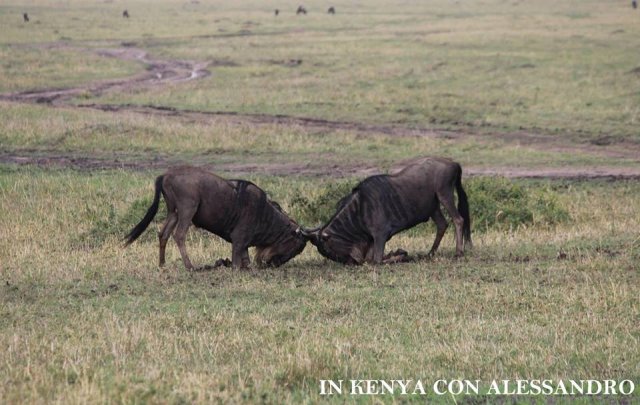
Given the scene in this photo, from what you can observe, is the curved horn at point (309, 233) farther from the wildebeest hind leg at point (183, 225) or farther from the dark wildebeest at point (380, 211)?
the wildebeest hind leg at point (183, 225)

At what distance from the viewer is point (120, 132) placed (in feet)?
79.0

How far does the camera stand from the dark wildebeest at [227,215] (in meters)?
11.7

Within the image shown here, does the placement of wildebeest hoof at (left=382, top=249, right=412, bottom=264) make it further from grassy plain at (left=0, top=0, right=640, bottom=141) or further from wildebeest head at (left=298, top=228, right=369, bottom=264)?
grassy plain at (left=0, top=0, right=640, bottom=141)

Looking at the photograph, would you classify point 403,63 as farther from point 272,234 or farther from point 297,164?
point 272,234

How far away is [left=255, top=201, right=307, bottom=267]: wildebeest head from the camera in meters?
12.1

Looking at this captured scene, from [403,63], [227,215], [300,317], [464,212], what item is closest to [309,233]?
[227,215]

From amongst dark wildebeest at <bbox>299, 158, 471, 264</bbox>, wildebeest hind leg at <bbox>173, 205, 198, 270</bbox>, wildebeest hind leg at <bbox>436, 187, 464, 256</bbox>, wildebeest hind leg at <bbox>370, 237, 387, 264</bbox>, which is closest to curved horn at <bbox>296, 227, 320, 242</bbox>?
dark wildebeest at <bbox>299, 158, 471, 264</bbox>

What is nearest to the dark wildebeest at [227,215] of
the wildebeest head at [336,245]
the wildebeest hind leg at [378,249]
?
the wildebeest head at [336,245]

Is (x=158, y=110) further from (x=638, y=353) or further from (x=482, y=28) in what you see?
(x=482, y=28)

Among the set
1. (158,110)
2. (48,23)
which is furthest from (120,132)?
(48,23)

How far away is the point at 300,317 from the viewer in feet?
30.1

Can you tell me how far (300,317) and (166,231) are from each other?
3.27 m

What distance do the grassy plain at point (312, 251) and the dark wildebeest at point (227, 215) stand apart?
36 cm

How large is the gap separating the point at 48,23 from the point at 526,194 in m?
56.0
